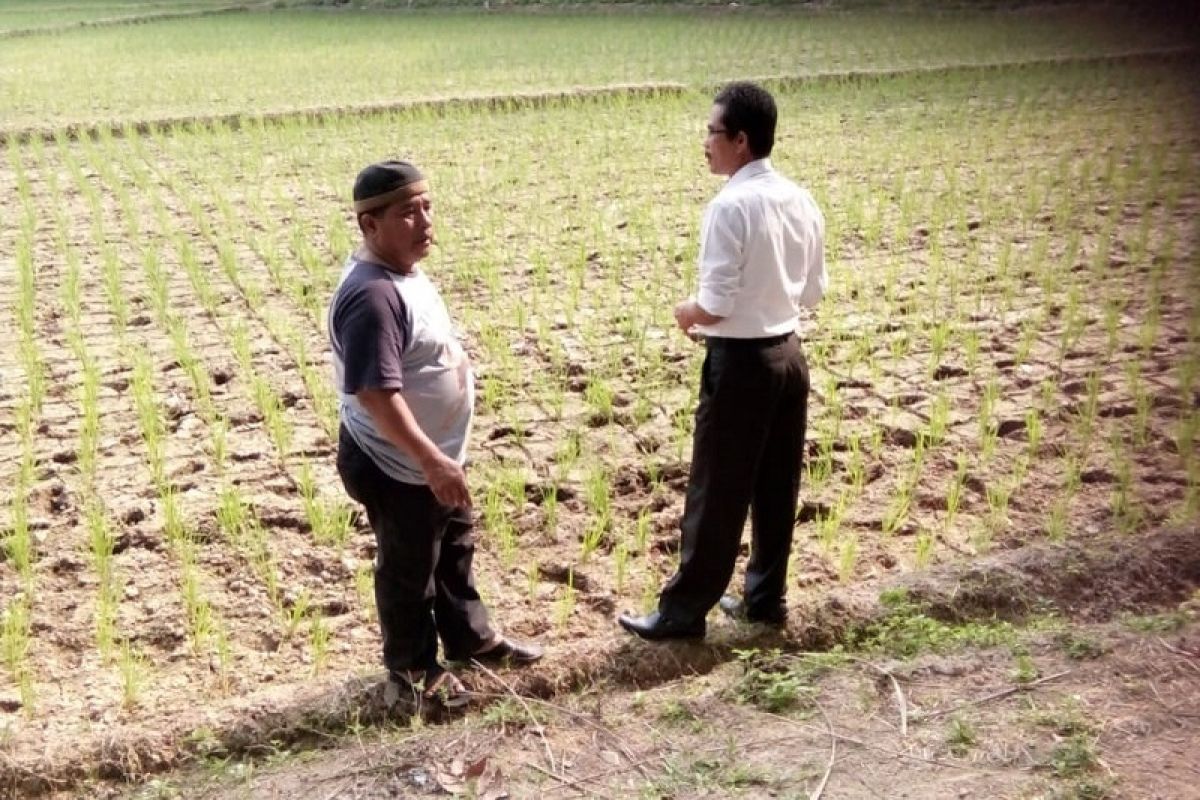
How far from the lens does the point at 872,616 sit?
299 cm

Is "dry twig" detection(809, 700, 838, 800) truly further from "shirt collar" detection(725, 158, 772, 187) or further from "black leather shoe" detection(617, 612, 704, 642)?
"shirt collar" detection(725, 158, 772, 187)

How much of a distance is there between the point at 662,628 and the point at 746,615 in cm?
23

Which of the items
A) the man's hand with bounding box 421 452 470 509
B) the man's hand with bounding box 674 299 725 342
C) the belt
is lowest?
the man's hand with bounding box 421 452 470 509

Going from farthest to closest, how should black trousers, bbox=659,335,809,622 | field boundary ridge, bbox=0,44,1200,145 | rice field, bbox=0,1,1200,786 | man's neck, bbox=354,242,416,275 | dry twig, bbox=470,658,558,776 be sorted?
field boundary ridge, bbox=0,44,1200,145 < rice field, bbox=0,1,1200,786 < black trousers, bbox=659,335,809,622 < dry twig, bbox=470,658,558,776 < man's neck, bbox=354,242,416,275

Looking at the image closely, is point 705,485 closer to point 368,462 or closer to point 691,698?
point 691,698

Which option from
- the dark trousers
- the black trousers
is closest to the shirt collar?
the black trousers

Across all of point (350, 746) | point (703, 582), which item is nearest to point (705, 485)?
point (703, 582)

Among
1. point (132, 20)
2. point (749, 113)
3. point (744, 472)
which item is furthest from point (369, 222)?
point (132, 20)

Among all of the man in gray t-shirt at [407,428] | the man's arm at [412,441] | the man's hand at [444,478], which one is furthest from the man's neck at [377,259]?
the man's hand at [444,478]

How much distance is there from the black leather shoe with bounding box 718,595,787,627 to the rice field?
22cm

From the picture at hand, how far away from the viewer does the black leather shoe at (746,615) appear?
296 cm

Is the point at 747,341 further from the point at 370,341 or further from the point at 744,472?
the point at 370,341

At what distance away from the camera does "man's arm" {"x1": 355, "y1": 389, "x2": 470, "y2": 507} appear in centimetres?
231

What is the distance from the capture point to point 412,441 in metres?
2.33
